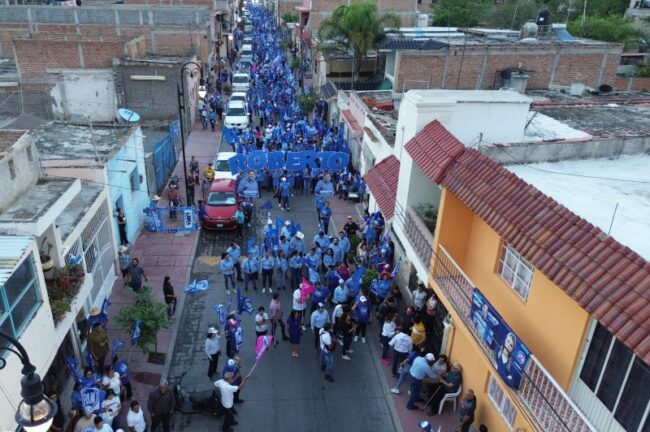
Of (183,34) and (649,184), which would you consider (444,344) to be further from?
(183,34)

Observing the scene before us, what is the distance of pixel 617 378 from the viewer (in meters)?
6.96

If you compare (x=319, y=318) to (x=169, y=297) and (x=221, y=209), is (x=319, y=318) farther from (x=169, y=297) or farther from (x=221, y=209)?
(x=221, y=209)

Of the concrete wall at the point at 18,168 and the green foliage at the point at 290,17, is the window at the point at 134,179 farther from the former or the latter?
the green foliage at the point at 290,17

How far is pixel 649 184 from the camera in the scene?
34.4 feet

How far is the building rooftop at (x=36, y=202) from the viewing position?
957 centimetres

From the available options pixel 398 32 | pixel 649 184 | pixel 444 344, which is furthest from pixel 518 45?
pixel 444 344

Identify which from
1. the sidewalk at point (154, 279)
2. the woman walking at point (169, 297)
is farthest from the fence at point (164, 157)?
the woman walking at point (169, 297)

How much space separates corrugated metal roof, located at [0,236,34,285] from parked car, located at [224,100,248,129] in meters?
21.3

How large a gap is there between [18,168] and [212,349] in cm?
571

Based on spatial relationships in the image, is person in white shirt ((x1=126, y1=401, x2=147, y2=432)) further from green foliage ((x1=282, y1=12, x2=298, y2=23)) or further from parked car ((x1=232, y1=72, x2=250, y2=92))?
green foliage ((x1=282, y1=12, x2=298, y2=23))

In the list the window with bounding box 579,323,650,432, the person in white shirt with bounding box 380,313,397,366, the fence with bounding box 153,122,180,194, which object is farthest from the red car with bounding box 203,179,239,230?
the window with bounding box 579,323,650,432

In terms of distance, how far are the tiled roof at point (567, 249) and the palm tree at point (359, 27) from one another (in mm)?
21991

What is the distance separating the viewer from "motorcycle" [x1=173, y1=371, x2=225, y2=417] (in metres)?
11.2

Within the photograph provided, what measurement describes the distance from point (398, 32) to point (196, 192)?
53.9 ft
